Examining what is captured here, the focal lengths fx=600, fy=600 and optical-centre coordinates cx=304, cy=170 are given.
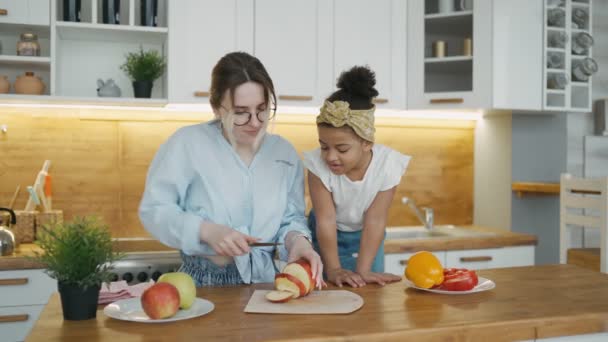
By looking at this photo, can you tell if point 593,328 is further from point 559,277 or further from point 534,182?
point 534,182

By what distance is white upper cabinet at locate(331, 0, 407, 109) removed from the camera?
299 cm

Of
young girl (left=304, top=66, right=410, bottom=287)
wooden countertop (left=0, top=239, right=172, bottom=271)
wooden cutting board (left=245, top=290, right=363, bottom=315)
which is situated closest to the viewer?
wooden cutting board (left=245, top=290, right=363, bottom=315)

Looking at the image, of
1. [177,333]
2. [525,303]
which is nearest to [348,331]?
[177,333]

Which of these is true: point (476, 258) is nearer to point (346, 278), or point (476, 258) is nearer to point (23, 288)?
point (346, 278)

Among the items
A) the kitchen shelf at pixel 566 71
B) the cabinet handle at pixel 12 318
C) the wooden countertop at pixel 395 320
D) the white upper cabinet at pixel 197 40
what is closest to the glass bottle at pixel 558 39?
the kitchen shelf at pixel 566 71

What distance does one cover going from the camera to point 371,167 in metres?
1.85

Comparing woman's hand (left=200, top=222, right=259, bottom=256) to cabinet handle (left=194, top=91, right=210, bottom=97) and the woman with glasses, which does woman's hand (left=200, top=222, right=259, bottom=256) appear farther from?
cabinet handle (left=194, top=91, right=210, bottom=97)

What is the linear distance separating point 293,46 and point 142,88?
0.75 m

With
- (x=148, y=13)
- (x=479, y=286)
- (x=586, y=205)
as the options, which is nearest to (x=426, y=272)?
(x=479, y=286)

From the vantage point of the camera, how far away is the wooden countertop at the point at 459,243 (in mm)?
2783

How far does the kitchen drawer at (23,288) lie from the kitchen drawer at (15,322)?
2cm

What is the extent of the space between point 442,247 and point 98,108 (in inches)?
71.5

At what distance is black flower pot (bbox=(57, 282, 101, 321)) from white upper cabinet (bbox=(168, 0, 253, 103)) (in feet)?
5.49

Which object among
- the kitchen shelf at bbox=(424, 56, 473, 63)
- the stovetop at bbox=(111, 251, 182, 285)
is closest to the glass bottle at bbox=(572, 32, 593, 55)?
the kitchen shelf at bbox=(424, 56, 473, 63)
